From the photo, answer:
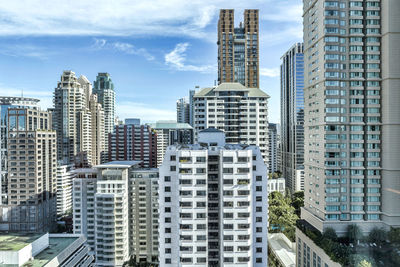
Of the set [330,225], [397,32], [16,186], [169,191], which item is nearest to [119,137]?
[16,186]

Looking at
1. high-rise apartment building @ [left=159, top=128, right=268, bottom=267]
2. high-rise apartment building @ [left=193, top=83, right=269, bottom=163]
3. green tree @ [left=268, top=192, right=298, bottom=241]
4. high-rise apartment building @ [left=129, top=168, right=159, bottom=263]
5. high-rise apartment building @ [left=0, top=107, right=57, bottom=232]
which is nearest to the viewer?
high-rise apartment building @ [left=159, top=128, right=268, bottom=267]

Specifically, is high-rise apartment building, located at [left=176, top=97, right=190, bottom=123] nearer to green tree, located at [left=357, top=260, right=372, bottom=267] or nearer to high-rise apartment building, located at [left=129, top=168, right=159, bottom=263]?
high-rise apartment building, located at [left=129, top=168, right=159, bottom=263]

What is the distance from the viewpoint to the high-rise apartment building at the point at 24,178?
39.8 ft

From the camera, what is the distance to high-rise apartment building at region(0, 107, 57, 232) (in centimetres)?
1212

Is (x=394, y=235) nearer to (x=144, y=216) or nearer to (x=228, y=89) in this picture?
(x=228, y=89)

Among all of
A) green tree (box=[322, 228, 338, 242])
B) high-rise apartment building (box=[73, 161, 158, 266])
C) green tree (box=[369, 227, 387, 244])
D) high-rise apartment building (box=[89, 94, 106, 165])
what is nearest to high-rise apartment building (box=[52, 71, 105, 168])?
high-rise apartment building (box=[89, 94, 106, 165])

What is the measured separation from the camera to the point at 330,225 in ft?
22.3

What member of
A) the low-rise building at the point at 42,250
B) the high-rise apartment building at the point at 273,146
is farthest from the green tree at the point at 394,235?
the high-rise apartment building at the point at 273,146

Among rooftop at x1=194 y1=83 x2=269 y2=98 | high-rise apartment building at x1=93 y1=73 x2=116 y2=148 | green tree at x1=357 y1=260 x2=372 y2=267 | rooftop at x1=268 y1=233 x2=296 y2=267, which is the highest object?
high-rise apartment building at x1=93 y1=73 x2=116 y2=148

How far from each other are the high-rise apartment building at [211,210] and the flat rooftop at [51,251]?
2.87 m

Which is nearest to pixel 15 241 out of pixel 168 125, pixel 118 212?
pixel 118 212

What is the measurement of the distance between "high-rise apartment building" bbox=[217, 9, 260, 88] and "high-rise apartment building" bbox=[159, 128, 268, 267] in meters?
11.5

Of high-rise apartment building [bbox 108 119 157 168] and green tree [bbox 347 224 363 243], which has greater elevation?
high-rise apartment building [bbox 108 119 157 168]

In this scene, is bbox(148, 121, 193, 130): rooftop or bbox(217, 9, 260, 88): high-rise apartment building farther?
bbox(148, 121, 193, 130): rooftop
